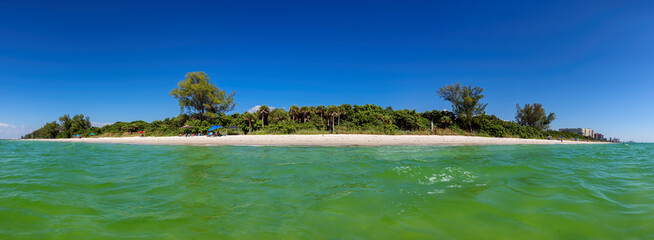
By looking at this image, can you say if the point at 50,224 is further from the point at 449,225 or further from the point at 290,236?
the point at 449,225

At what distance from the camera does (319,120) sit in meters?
42.6

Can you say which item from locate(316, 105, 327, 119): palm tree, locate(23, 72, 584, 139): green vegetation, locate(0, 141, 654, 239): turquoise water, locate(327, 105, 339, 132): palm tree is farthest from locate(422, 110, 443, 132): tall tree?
locate(0, 141, 654, 239): turquoise water

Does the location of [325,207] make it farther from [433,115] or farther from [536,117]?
[536,117]

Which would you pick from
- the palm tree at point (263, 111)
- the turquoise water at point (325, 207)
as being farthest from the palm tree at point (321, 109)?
the turquoise water at point (325, 207)

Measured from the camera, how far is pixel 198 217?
328cm

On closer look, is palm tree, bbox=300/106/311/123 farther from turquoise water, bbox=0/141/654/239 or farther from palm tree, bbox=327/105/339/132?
turquoise water, bbox=0/141/654/239

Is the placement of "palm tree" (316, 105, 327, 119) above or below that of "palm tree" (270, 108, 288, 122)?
above

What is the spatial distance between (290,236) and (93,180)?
599 cm

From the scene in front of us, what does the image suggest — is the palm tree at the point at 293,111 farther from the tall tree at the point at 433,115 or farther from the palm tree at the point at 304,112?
the tall tree at the point at 433,115

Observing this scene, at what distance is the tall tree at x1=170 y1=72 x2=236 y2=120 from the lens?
47906 millimetres

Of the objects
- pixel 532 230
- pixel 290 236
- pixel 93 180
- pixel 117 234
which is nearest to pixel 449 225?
pixel 532 230

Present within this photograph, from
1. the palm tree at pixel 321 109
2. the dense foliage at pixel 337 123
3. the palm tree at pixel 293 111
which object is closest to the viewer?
the dense foliage at pixel 337 123

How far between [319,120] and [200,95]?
25.3 meters

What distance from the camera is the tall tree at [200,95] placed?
157 ft
